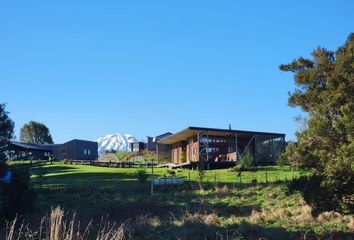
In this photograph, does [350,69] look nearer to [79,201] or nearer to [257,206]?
[257,206]

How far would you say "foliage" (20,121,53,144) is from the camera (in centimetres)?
10119

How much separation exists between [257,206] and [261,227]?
5.08 metres

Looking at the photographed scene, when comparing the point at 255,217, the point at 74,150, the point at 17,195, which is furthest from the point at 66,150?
the point at 255,217

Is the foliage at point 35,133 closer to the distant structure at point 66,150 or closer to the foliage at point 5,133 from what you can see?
the distant structure at point 66,150

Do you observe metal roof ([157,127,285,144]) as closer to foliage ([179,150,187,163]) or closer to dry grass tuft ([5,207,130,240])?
foliage ([179,150,187,163])

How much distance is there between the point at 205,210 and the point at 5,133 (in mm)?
11082

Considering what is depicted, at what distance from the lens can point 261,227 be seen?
45.2 ft

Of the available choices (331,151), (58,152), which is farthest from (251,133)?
(58,152)

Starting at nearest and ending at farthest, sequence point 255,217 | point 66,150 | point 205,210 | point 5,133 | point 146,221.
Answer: point 146,221 → point 255,217 → point 205,210 → point 5,133 → point 66,150

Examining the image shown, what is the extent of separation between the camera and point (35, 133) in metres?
A: 103

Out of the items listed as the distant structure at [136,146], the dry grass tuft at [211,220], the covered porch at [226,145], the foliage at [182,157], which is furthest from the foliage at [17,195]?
the distant structure at [136,146]

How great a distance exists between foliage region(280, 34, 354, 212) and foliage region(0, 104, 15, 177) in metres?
13.9

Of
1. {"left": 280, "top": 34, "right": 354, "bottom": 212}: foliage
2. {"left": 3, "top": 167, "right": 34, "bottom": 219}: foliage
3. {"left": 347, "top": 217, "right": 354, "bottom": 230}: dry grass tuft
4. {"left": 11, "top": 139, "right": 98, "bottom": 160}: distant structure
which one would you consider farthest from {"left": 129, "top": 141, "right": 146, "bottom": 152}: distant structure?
{"left": 280, "top": 34, "right": 354, "bottom": 212}: foliage

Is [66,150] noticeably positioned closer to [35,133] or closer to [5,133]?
[35,133]
